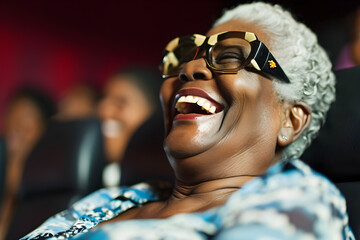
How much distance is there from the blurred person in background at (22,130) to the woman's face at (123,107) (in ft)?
1.36

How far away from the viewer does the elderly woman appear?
3.54 ft

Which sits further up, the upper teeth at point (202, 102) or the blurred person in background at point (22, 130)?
the upper teeth at point (202, 102)

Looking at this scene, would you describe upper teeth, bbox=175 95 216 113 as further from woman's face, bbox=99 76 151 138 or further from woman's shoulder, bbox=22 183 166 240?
woman's face, bbox=99 76 151 138

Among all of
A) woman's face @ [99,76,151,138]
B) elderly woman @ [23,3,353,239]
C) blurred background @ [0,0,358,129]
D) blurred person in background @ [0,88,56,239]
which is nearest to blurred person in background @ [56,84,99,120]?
blurred person in background @ [0,88,56,239]

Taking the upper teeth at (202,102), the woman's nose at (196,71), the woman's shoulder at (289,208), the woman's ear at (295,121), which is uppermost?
the woman's nose at (196,71)

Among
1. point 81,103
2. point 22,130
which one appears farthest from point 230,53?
point 81,103

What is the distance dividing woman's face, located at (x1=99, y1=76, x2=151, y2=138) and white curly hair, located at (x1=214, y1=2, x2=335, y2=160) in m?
1.29

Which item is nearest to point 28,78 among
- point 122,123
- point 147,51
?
point 147,51

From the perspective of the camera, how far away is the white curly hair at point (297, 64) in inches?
45.5

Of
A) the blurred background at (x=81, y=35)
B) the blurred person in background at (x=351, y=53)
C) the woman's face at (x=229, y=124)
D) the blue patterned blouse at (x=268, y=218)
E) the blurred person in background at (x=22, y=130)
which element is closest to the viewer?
the blue patterned blouse at (x=268, y=218)

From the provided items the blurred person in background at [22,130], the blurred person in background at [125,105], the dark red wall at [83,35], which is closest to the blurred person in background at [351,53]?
the blurred person in background at [125,105]

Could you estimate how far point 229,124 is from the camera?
42.5 inches

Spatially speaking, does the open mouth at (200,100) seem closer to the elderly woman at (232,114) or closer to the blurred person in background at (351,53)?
the elderly woman at (232,114)

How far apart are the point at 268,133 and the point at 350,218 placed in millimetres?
281
